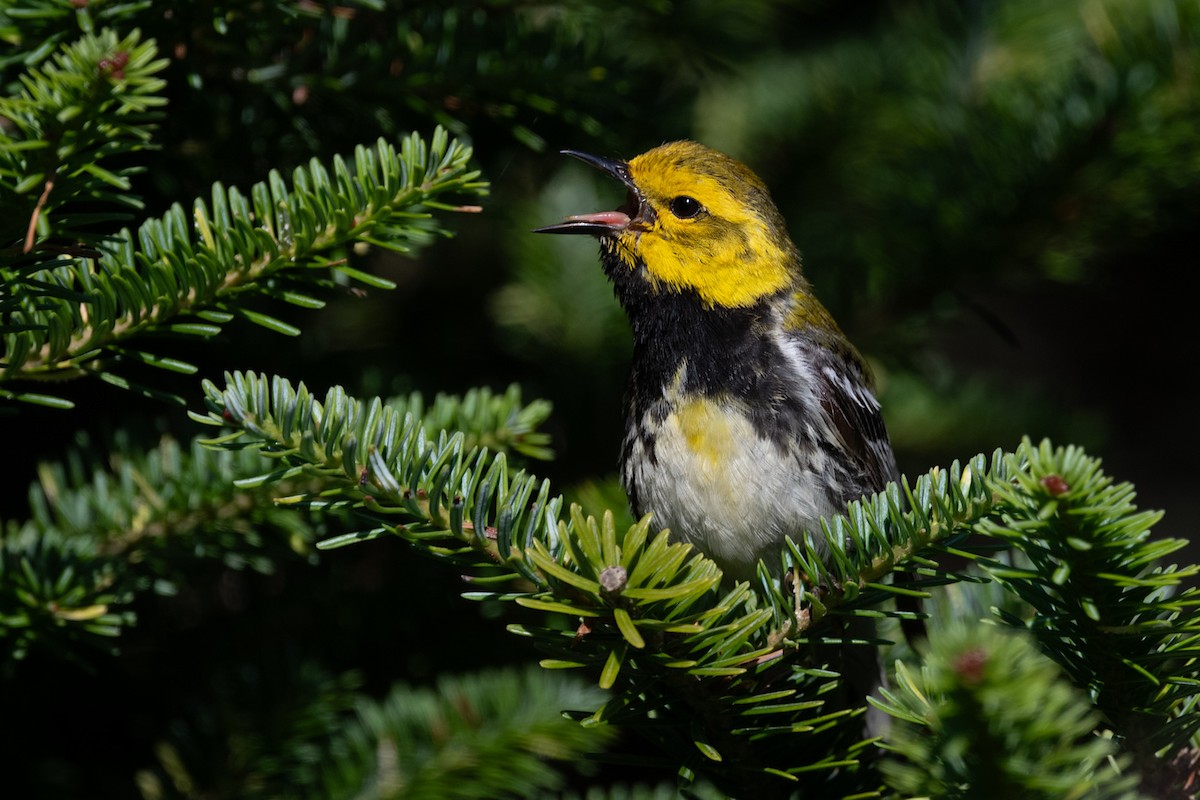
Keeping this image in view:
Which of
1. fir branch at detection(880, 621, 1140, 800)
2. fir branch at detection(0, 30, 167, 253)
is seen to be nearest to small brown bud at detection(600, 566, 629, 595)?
fir branch at detection(880, 621, 1140, 800)

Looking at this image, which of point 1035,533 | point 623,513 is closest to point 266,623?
point 623,513

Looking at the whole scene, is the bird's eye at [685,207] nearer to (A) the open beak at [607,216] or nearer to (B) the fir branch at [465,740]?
(A) the open beak at [607,216]

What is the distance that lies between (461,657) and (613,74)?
1.33 meters

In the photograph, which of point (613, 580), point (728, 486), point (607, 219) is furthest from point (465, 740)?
point (607, 219)

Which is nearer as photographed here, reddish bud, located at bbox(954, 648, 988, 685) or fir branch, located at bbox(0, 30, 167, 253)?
reddish bud, located at bbox(954, 648, 988, 685)

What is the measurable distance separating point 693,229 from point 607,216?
212mm

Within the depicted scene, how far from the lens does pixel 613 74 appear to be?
228cm

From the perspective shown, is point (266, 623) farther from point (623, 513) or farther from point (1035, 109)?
point (1035, 109)

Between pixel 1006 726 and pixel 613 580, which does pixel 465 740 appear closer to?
pixel 613 580

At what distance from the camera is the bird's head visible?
104 inches

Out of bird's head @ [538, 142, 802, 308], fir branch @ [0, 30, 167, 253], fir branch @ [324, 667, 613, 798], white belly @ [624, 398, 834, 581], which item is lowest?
fir branch @ [324, 667, 613, 798]

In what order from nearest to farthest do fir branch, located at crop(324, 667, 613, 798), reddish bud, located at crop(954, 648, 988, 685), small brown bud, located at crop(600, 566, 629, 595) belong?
reddish bud, located at crop(954, 648, 988, 685) → small brown bud, located at crop(600, 566, 629, 595) → fir branch, located at crop(324, 667, 613, 798)

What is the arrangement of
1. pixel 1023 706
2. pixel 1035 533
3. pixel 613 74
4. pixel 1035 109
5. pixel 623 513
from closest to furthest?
pixel 1023 706 < pixel 1035 533 < pixel 613 74 < pixel 623 513 < pixel 1035 109

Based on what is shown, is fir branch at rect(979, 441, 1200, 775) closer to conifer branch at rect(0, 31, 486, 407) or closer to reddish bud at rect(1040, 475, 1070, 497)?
reddish bud at rect(1040, 475, 1070, 497)
